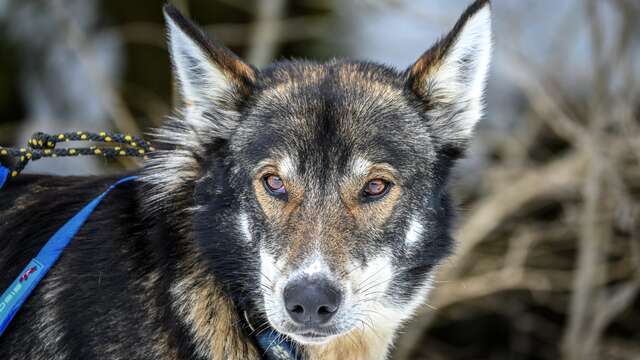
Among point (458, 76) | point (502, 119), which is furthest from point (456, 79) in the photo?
point (502, 119)

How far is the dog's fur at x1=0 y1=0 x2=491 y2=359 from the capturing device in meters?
3.40

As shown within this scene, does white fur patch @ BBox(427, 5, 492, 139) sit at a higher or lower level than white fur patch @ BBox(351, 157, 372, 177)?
higher

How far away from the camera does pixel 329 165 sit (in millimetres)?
3465

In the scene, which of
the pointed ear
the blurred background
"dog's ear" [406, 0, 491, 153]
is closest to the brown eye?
"dog's ear" [406, 0, 491, 153]

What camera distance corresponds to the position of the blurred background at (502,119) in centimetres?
688

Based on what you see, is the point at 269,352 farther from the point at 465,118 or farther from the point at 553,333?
the point at 553,333

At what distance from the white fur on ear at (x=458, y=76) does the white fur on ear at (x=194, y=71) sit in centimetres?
80

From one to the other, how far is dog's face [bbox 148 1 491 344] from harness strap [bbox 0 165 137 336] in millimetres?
332

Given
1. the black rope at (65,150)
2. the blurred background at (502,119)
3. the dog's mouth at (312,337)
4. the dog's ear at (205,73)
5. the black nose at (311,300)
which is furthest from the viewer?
the blurred background at (502,119)

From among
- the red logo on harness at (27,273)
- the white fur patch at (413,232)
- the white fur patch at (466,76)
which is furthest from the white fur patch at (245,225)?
the white fur patch at (466,76)

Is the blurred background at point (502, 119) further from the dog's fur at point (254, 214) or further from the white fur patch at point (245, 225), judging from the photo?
the white fur patch at point (245, 225)

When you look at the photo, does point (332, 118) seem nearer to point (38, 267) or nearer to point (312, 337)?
point (312, 337)

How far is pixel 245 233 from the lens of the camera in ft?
11.7

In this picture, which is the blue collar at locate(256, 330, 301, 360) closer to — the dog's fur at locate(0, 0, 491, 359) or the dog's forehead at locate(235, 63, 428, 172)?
the dog's fur at locate(0, 0, 491, 359)
